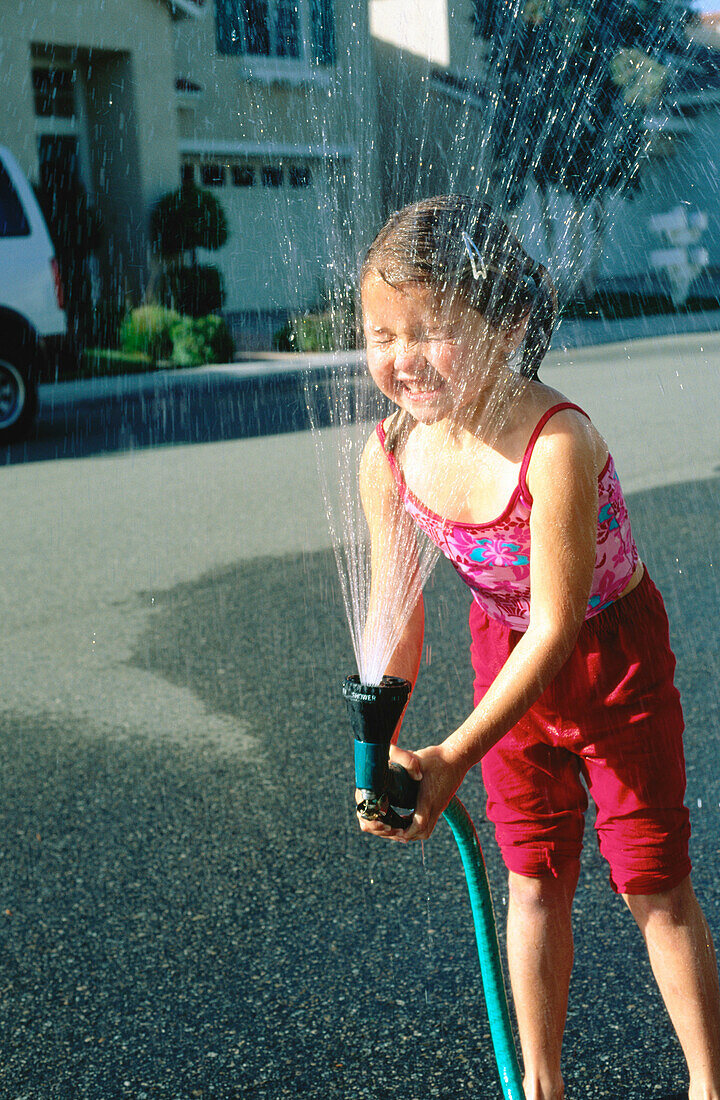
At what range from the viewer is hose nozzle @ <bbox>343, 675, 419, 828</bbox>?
1366mm

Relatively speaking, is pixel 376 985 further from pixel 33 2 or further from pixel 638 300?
pixel 638 300

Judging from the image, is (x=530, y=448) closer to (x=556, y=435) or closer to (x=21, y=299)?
(x=556, y=435)

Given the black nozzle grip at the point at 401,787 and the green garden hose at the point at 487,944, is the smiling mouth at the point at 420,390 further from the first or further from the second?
the green garden hose at the point at 487,944

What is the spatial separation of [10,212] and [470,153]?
419cm

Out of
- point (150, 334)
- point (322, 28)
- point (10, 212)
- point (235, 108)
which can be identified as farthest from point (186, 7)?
point (10, 212)

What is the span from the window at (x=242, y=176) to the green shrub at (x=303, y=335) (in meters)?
5.10

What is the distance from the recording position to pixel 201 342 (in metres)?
15.1

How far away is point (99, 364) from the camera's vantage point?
15023 mm

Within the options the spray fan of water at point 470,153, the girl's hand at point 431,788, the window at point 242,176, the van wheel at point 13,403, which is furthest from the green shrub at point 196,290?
the girl's hand at point 431,788

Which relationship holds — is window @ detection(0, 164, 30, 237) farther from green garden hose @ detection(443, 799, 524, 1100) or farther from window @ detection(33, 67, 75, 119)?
window @ detection(33, 67, 75, 119)

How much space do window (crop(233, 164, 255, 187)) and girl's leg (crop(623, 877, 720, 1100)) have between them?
21615mm

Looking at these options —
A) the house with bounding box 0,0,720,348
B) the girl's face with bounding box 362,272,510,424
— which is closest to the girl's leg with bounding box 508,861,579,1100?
the girl's face with bounding box 362,272,510,424

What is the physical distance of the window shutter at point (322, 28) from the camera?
17188 mm

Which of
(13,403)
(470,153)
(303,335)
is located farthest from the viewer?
(303,335)
